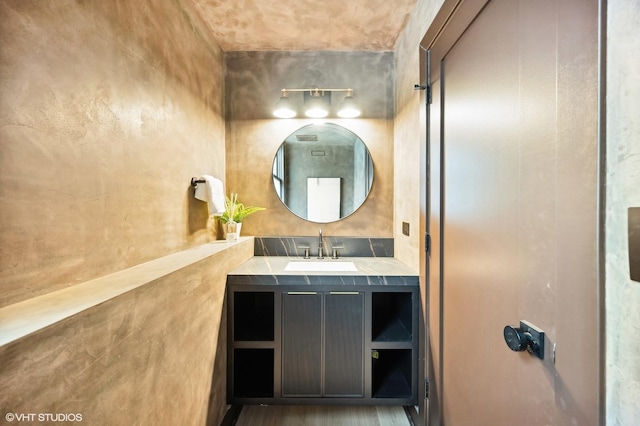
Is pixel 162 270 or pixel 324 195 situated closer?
pixel 162 270

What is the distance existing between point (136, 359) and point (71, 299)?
30 cm

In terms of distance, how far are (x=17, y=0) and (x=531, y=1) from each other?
1446 millimetres

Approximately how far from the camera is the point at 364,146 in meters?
2.43

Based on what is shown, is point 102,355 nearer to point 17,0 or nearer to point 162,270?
point 162,270

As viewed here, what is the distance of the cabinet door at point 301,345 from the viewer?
5.83 feet

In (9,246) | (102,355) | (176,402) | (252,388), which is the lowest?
(252,388)

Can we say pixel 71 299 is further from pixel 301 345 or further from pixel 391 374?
pixel 391 374

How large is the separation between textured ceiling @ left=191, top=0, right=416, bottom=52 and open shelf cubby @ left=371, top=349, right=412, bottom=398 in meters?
2.26

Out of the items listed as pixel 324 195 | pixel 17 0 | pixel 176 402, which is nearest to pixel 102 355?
pixel 176 402

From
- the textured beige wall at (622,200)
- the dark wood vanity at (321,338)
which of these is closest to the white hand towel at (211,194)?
the dark wood vanity at (321,338)

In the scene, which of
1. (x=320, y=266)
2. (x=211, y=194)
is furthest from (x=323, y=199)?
(x=211, y=194)

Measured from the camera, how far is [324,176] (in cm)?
242

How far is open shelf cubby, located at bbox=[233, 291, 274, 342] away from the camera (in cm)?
183

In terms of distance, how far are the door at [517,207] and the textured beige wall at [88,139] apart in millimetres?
1412
